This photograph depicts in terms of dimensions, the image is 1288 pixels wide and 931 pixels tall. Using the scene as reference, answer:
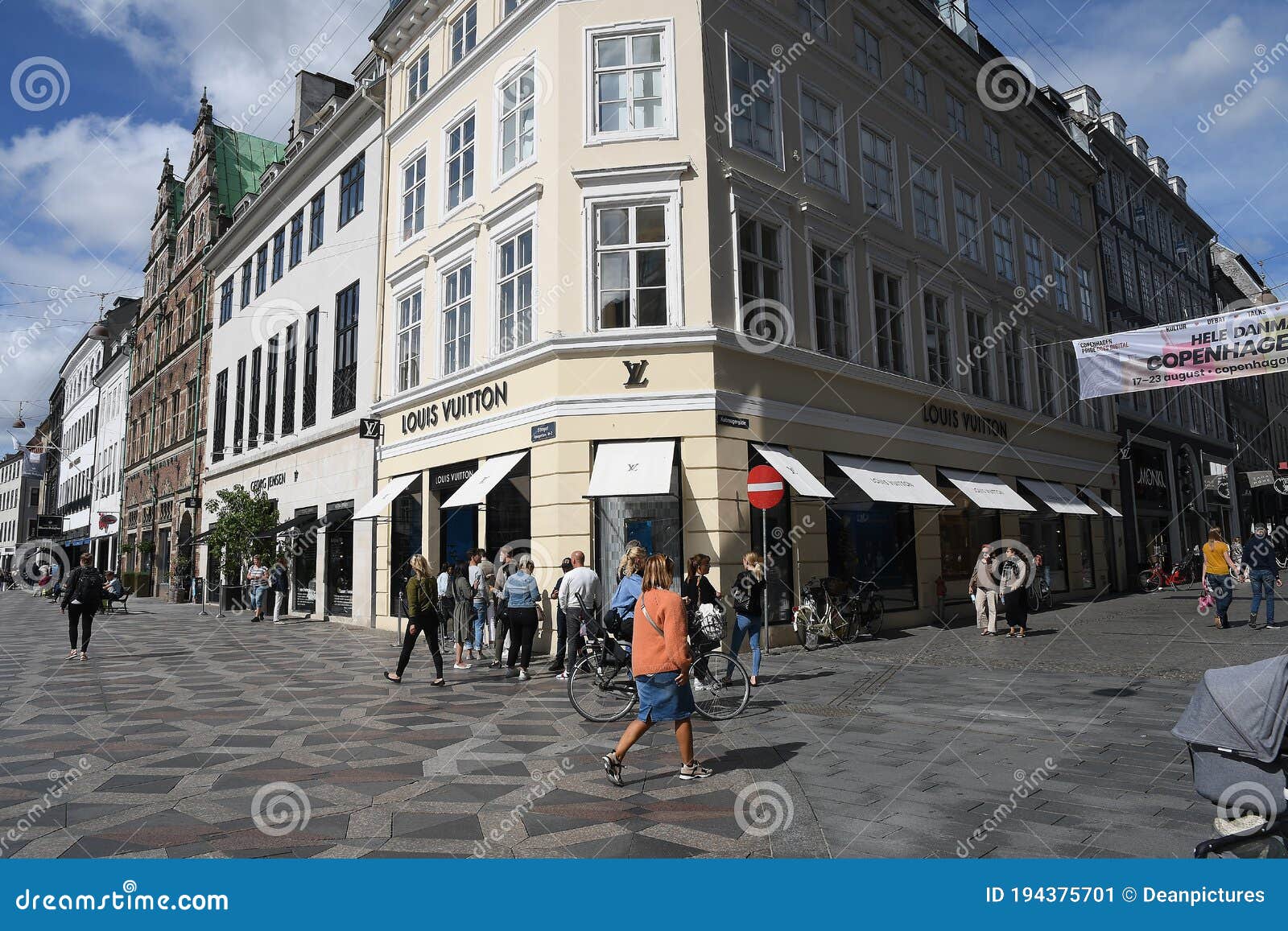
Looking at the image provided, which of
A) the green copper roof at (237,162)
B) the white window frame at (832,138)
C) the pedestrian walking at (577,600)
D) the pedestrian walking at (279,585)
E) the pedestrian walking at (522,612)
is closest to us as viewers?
the pedestrian walking at (577,600)

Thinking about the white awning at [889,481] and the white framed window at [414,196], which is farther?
the white framed window at [414,196]

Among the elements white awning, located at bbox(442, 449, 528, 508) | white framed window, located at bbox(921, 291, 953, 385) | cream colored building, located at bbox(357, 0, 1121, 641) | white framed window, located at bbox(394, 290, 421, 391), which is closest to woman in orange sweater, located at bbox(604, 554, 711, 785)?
cream colored building, located at bbox(357, 0, 1121, 641)

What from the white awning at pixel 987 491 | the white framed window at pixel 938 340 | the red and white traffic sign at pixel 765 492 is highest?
the white framed window at pixel 938 340

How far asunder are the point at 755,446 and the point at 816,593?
3.01 m

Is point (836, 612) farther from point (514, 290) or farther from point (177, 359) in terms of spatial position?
point (177, 359)

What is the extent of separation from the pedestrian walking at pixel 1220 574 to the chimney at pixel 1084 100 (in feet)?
83.4

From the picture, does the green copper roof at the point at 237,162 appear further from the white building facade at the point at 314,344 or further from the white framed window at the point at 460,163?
the white framed window at the point at 460,163

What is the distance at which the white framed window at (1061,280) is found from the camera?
28625 millimetres

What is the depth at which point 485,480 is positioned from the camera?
665 inches

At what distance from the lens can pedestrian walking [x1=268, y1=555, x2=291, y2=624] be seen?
2514 cm

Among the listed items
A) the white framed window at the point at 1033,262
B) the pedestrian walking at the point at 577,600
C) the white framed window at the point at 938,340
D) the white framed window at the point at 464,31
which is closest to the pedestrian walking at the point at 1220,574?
the white framed window at the point at 938,340

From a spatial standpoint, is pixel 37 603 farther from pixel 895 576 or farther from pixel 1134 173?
pixel 1134 173

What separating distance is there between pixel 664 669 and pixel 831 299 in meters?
13.3

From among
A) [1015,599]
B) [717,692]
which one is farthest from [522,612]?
[1015,599]
